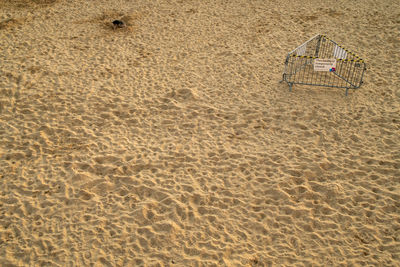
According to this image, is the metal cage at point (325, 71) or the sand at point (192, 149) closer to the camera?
the sand at point (192, 149)

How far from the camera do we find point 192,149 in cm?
743

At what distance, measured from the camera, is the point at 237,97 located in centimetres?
898

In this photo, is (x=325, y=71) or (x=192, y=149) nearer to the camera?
(x=192, y=149)

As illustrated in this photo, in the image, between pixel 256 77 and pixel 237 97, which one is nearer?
pixel 237 97

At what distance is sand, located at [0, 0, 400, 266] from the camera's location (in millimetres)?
5629

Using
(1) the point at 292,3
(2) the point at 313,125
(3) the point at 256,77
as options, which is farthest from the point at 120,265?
(1) the point at 292,3

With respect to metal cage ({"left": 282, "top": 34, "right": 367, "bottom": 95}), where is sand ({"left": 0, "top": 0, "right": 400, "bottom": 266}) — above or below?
below

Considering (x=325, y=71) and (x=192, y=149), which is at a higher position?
(x=325, y=71)

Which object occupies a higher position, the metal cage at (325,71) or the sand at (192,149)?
the metal cage at (325,71)

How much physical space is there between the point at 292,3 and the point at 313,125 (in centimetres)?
777

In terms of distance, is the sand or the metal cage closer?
the sand

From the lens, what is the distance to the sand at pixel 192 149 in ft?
18.5

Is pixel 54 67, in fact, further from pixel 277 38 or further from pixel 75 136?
pixel 277 38

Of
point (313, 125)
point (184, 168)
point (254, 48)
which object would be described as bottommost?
point (184, 168)
